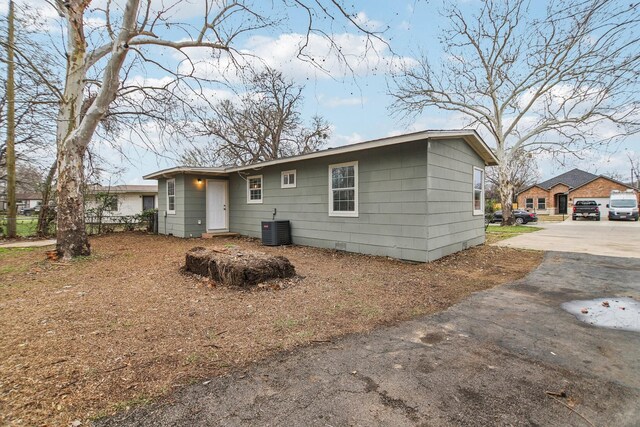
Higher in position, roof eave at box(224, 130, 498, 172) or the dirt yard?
roof eave at box(224, 130, 498, 172)

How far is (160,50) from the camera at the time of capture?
265 inches

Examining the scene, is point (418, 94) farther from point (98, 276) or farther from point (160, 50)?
point (98, 276)

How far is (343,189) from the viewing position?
8086 millimetres

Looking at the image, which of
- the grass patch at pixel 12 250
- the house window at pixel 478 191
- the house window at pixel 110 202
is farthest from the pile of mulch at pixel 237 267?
the house window at pixel 110 202

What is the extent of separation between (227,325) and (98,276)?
11.7ft

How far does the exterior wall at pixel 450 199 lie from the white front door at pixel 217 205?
8.34 meters

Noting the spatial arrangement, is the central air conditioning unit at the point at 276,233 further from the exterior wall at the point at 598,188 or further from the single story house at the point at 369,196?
the exterior wall at the point at 598,188

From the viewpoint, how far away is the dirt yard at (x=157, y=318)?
2084mm

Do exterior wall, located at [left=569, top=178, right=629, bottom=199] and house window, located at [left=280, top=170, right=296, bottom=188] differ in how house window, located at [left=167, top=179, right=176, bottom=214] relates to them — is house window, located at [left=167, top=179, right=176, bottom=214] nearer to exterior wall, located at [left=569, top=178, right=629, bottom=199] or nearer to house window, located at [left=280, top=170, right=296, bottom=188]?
house window, located at [left=280, top=170, right=296, bottom=188]

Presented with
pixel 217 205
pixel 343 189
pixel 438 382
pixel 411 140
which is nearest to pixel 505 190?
pixel 343 189

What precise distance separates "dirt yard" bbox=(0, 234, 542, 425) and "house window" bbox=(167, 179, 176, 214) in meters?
5.86

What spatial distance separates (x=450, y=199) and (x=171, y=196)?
34.2ft

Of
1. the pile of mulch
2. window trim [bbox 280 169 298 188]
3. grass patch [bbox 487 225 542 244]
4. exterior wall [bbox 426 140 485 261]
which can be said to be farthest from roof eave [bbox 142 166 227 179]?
grass patch [bbox 487 225 542 244]

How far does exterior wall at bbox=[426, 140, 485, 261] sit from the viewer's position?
654 cm
